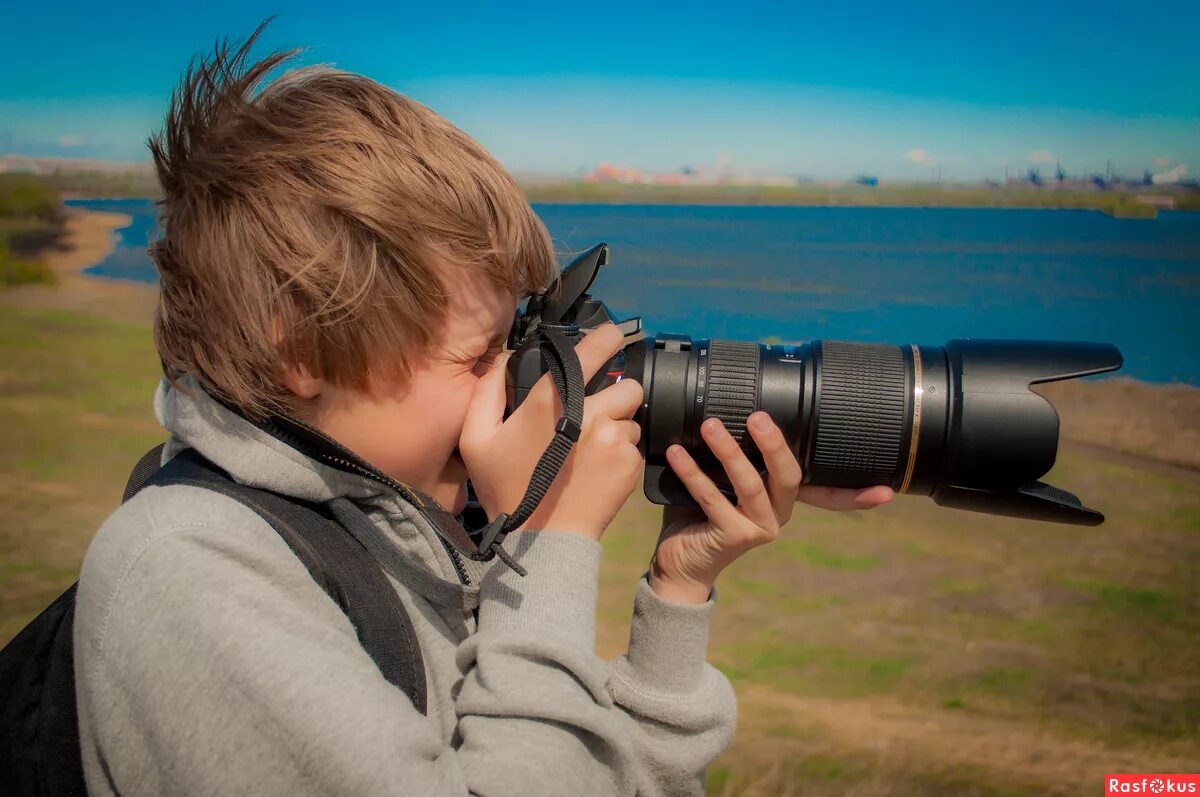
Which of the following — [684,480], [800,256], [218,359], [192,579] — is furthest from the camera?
[800,256]

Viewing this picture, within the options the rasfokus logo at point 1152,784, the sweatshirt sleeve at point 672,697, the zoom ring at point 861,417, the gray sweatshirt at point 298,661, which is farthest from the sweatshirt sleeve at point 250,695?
the rasfokus logo at point 1152,784

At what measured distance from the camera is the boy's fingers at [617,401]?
2.98 feet

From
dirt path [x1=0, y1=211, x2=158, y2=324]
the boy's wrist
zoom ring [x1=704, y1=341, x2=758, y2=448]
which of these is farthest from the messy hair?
dirt path [x1=0, y1=211, x2=158, y2=324]

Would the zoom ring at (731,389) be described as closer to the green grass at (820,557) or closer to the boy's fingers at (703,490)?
the boy's fingers at (703,490)

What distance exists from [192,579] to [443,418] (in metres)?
0.29

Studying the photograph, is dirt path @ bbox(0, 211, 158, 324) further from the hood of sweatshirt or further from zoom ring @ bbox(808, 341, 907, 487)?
zoom ring @ bbox(808, 341, 907, 487)

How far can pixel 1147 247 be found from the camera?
337 centimetres

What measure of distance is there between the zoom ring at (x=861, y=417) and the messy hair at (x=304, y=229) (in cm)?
41

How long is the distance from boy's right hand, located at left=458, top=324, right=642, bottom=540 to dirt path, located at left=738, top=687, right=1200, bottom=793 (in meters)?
1.05

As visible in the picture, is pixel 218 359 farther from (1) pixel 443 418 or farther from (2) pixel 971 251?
(2) pixel 971 251

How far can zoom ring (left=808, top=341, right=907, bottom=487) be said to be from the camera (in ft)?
3.29

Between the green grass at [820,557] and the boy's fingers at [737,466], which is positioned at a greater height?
the boy's fingers at [737,466]

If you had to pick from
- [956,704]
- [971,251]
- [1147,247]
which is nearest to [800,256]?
[971,251]

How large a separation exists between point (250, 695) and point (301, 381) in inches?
11.8
